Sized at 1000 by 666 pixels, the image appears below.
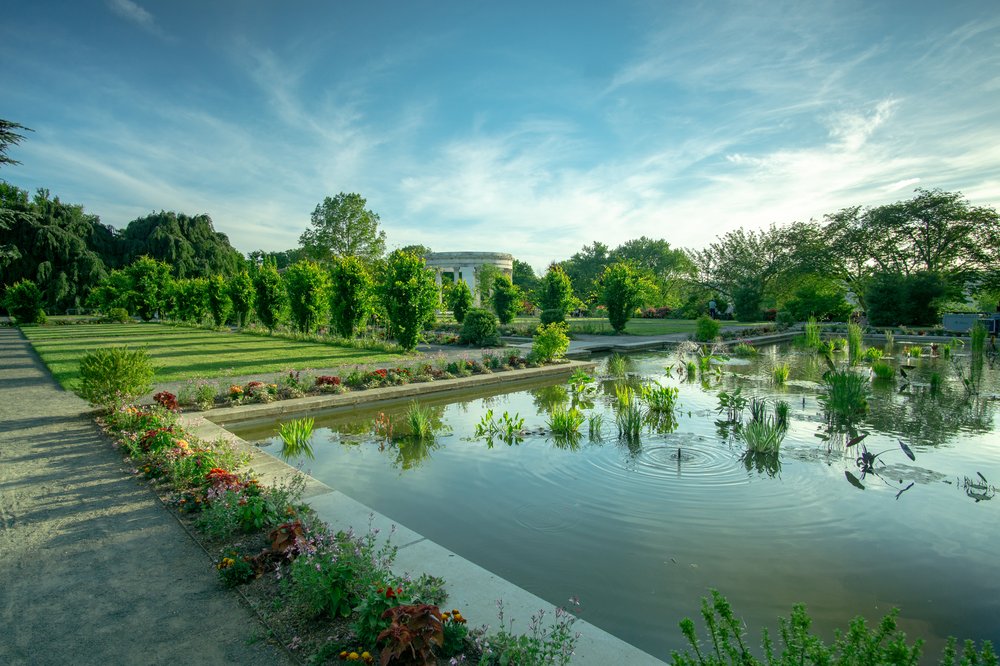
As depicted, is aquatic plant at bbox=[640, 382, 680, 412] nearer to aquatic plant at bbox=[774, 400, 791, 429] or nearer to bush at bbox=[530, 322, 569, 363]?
aquatic plant at bbox=[774, 400, 791, 429]

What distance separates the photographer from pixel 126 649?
2627 millimetres

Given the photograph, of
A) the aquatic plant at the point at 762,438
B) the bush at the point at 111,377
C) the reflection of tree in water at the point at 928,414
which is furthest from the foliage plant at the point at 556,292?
the bush at the point at 111,377

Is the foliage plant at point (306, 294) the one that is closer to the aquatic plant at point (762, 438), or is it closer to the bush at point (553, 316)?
the bush at point (553, 316)

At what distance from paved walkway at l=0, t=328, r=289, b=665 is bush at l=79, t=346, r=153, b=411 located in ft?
5.85

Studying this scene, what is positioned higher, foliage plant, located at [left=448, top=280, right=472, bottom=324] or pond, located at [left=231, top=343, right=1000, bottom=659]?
foliage plant, located at [left=448, top=280, right=472, bottom=324]

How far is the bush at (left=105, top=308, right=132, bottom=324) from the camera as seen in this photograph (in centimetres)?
3175

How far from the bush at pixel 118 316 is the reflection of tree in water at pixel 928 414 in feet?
124

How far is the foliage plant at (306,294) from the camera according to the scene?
20.8 meters

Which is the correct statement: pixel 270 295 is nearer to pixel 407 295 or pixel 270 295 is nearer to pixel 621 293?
pixel 407 295

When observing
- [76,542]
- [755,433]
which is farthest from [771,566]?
[76,542]

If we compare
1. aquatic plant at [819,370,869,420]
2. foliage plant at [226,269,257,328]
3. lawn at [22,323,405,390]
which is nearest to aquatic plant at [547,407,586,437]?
aquatic plant at [819,370,869,420]

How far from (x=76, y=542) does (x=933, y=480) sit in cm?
803

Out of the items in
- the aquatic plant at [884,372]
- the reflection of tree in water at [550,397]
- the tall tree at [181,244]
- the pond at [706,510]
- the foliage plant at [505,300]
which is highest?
the tall tree at [181,244]

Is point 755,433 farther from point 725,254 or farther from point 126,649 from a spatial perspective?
point 725,254
